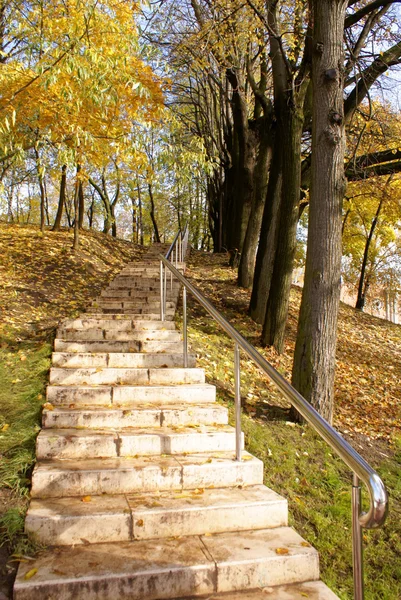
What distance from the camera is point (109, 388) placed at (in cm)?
438

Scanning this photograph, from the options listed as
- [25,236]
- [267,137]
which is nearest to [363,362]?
[267,137]

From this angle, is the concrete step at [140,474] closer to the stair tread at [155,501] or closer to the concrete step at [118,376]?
the stair tread at [155,501]

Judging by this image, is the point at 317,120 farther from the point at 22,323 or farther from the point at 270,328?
the point at 22,323

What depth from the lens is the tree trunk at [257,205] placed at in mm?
10336

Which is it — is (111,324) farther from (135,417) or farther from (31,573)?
(31,573)

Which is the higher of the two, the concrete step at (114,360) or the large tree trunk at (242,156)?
the large tree trunk at (242,156)

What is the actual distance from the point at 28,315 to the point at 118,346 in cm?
273

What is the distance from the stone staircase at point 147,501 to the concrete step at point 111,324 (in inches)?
41.3

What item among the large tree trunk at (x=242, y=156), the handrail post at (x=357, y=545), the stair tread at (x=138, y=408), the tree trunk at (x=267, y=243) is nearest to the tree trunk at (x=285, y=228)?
the tree trunk at (x=267, y=243)

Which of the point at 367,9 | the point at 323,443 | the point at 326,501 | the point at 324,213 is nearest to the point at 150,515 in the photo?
the point at 326,501

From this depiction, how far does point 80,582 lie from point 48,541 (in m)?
0.47

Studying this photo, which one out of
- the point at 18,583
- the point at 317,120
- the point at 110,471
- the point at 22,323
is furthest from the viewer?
the point at 22,323

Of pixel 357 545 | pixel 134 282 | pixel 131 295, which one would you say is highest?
pixel 134 282

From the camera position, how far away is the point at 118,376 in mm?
4723
